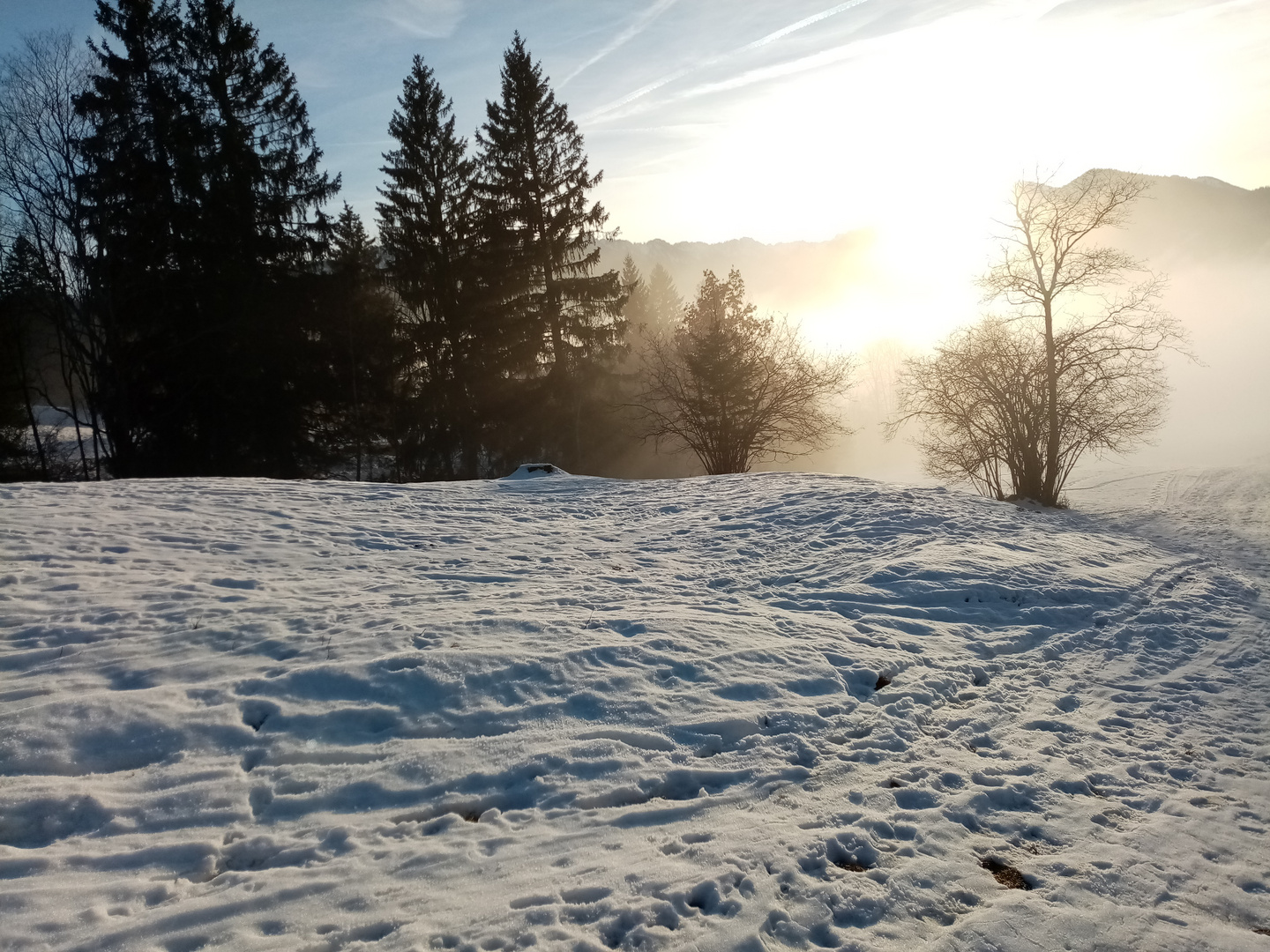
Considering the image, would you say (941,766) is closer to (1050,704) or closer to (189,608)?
(1050,704)

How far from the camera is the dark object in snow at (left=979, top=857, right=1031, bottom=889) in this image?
325 centimetres

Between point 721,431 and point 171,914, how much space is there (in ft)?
71.3

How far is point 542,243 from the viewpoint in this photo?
26.6 meters

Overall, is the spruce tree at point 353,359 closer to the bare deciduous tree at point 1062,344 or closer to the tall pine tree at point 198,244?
the tall pine tree at point 198,244

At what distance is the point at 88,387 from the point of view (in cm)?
2062

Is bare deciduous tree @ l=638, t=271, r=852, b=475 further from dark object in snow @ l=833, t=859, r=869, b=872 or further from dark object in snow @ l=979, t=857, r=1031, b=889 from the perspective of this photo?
dark object in snow @ l=833, t=859, r=869, b=872

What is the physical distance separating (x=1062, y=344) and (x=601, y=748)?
20.4 m

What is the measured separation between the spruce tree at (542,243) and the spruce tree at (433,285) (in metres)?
1.33

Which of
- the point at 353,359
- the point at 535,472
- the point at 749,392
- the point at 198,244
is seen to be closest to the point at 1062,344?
the point at 749,392

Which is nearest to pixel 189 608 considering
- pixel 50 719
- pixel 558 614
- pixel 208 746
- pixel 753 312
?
pixel 50 719

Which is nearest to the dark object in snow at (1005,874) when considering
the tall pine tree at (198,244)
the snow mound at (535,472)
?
the snow mound at (535,472)

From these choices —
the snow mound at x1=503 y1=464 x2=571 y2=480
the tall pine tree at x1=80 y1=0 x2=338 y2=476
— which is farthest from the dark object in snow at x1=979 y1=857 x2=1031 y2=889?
the tall pine tree at x1=80 y1=0 x2=338 y2=476

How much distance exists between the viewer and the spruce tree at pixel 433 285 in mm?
27141

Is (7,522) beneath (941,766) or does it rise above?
above
